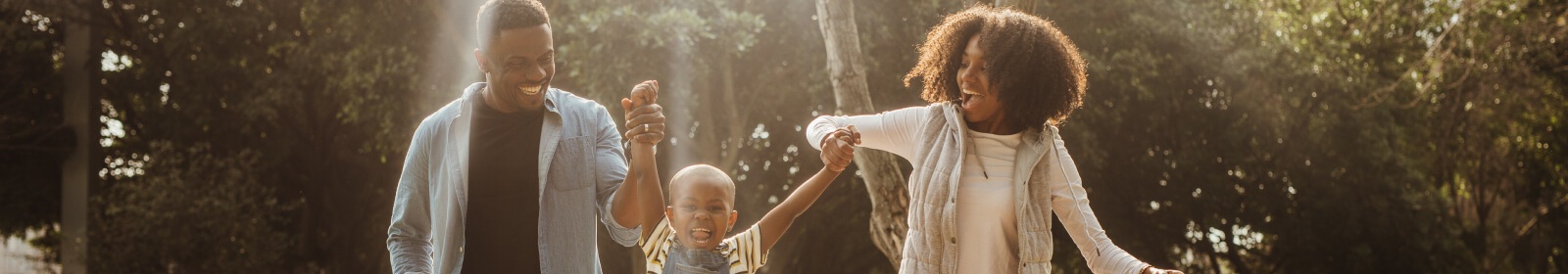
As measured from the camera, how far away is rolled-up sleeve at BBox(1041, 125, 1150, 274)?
9.31 ft

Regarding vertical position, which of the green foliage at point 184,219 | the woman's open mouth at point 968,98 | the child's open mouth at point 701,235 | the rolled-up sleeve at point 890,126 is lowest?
the green foliage at point 184,219

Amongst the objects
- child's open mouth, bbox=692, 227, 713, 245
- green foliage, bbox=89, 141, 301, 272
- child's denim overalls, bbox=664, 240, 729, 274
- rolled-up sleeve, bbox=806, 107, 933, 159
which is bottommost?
green foliage, bbox=89, 141, 301, 272

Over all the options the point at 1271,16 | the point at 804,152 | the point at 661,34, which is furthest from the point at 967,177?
the point at 1271,16

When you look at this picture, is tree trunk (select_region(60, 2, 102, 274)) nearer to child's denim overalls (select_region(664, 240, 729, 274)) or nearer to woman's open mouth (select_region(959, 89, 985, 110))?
child's denim overalls (select_region(664, 240, 729, 274))

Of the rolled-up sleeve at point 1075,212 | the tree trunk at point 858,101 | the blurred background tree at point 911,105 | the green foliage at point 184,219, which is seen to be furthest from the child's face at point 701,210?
the green foliage at point 184,219

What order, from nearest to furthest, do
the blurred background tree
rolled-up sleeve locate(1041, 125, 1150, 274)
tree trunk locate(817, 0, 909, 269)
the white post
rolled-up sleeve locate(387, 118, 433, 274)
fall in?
rolled-up sleeve locate(387, 118, 433, 274)
rolled-up sleeve locate(1041, 125, 1150, 274)
tree trunk locate(817, 0, 909, 269)
the blurred background tree
the white post

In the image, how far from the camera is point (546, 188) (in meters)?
2.44

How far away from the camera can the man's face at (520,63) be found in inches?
95.3

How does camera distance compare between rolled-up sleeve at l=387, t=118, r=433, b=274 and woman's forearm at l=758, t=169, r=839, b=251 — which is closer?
rolled-up sleeve at l=387, t=118, r=433, b=274

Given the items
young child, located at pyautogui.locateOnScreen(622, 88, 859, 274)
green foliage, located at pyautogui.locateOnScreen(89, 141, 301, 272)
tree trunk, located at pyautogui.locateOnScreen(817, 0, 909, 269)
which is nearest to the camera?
young child, located at pyautogui.locateOnScreen(622, 88, 859, 274)

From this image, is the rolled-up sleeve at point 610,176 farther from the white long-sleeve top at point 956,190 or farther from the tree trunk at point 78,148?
the tree trunk at point 78,148

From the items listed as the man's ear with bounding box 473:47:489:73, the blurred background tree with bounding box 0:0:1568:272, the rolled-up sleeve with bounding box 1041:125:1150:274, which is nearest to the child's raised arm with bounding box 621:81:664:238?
the man's ear with bounding box 473:47:489:73

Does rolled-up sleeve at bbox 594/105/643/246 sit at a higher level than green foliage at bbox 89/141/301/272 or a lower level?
higher

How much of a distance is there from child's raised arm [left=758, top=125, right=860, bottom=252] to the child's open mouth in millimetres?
124
